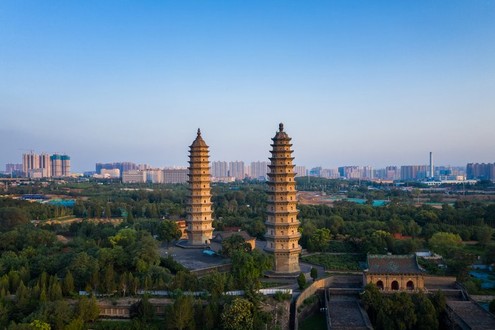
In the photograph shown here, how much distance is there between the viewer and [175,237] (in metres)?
32.3

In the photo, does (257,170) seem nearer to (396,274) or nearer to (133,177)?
(133,177)

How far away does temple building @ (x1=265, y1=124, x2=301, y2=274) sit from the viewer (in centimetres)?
2459

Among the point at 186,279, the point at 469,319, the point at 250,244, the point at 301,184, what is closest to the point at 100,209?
the point at 250,244

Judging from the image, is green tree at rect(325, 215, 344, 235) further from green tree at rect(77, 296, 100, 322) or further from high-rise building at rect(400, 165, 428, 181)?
high-rise building at rect(400, 165, 428, 181)

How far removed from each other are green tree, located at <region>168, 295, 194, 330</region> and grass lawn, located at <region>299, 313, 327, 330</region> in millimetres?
4771

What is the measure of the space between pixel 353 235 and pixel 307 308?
39.7 feet

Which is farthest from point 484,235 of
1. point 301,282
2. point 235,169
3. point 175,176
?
point 235,169

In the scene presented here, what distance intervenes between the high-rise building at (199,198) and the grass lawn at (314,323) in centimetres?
1265

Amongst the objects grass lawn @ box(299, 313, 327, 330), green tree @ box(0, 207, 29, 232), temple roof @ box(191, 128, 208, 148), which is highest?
temple roof @ box(191, 128, 208, 148)

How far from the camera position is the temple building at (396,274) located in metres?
20.8

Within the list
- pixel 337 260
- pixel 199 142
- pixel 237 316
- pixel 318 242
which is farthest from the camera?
pixel 199 142

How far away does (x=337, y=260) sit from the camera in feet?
90.5

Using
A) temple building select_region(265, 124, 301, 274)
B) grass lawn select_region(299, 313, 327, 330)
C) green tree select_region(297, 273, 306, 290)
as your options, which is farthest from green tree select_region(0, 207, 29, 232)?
grass lawn select_region(299, 313, 327, 330)

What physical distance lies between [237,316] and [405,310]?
21.8 feet
